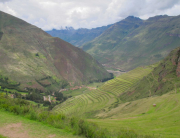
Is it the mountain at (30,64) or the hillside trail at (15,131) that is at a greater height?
the mountain at (30,64)

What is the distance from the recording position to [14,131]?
19.4 meters

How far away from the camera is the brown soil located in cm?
1828

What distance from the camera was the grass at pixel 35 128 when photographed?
1891cm

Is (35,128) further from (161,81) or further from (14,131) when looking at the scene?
(161,81)

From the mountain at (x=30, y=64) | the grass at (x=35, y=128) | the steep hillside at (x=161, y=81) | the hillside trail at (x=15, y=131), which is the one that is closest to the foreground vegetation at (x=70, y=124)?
the grass at (x=35, y=128)

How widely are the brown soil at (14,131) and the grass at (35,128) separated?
0.56 meters

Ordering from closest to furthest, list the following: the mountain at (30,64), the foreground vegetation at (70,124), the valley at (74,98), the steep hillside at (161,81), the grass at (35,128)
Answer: the foreground vegetation at (70,124) → the grass at (35,128) → the valley at (74,98) → the steep hillside at (161,81) → the mountain at (30,64)

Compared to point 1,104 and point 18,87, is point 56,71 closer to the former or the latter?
point 18,87

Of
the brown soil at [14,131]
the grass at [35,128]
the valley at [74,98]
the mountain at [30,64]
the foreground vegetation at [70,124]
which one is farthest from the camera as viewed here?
the mountain at [30,64]

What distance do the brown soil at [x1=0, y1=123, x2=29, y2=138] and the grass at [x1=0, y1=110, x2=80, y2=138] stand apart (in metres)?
0.56

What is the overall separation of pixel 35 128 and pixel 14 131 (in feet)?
9.69

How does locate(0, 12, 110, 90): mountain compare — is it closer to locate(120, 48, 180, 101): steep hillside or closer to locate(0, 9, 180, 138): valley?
locate(0, 9, 180, 138): valley

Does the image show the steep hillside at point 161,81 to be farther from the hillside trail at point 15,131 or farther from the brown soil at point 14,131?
the brown soil at point 14,131

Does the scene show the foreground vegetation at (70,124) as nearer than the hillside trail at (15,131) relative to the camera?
No
